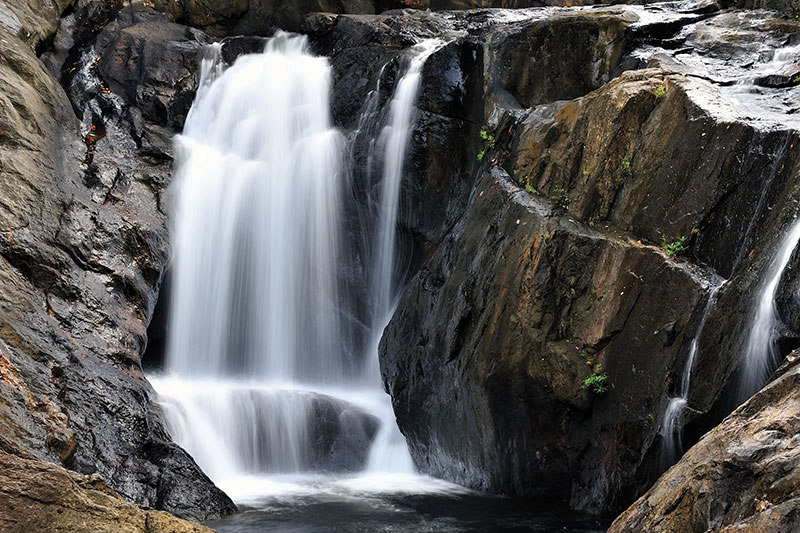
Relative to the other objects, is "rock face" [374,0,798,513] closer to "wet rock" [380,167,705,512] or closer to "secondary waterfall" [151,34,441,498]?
"wet rock" [380,167,705,512]

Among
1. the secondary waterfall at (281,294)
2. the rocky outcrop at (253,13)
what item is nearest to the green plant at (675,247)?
the secondary waterfall at (281,294)

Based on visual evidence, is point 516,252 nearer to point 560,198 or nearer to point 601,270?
point 560,198

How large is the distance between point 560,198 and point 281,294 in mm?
5844

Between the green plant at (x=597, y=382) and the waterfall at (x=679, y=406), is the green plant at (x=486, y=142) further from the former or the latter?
the waterfall at (x=679, y=406)

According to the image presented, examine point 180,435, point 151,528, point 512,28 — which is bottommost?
point 151,528

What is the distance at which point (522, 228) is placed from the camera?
913cm

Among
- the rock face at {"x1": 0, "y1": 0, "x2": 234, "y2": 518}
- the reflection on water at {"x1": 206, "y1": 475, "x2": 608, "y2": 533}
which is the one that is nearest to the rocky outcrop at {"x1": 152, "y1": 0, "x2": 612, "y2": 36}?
the rock face at {"x1": 0, "y1": 0, "x2": 234, "y2": 518}

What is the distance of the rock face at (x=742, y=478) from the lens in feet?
11.8

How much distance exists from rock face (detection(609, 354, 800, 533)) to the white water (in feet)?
3.33

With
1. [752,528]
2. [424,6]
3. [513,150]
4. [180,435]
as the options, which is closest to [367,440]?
[180,435]

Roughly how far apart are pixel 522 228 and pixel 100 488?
627cm

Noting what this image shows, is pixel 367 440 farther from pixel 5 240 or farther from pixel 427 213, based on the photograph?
pixel 5 240

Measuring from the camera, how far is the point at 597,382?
7988 millimetres

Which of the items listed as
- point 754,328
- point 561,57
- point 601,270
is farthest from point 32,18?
point 754,328
